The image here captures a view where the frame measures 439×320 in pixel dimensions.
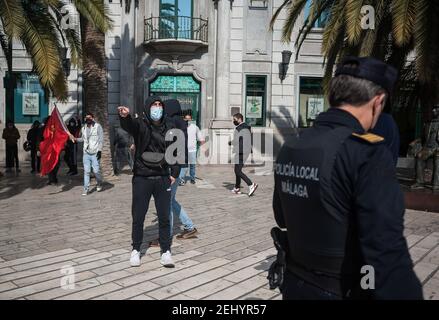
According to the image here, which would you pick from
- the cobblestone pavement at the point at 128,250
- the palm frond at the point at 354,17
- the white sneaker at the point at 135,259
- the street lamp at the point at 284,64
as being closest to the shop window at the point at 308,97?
the street lamp at the point at 284,64

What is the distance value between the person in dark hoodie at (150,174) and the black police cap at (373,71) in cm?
301

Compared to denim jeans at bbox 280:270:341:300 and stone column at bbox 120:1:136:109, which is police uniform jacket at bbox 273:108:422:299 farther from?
stone column at bbox 120:1:136:109

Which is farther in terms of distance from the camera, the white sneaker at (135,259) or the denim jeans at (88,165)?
the denim jeans at (88,165)

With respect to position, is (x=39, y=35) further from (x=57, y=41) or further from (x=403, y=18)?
(x=403, y=18)

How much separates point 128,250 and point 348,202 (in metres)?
3.98

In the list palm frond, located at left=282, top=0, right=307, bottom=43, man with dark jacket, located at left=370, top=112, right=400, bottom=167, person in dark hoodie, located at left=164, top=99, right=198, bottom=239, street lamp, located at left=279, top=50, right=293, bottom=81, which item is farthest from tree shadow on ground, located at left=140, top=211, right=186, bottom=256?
street lamp, located at left=279, top=50, right=293, bottom=81

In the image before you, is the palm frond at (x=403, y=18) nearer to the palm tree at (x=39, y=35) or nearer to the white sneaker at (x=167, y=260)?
the white sneaker at (x=167, y=260)

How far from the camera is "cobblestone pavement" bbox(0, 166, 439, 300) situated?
3.86 metres

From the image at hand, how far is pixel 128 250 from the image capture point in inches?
201

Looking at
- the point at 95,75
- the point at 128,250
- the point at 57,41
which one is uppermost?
the point at 57,41

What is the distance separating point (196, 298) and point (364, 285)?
2.30 m

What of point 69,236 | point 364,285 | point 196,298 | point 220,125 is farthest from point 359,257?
point 220,125

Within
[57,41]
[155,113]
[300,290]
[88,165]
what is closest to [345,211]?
[300,290]

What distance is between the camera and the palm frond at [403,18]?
7.93 meters
